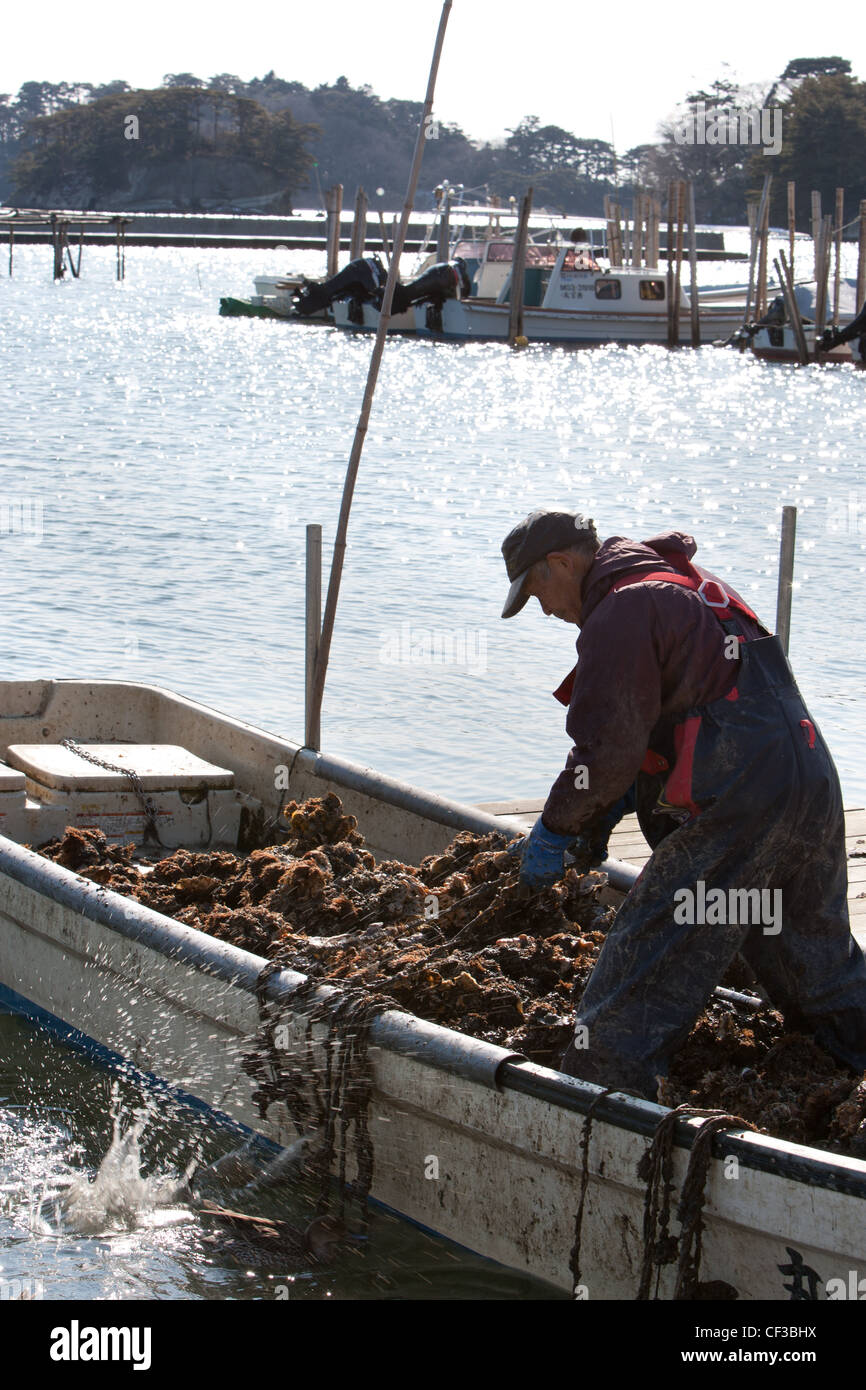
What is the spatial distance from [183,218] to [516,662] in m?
117

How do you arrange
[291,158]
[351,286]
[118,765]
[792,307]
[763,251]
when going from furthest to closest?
[291,158] → [351,286] → [763,251] → [792,307] → [118,765]

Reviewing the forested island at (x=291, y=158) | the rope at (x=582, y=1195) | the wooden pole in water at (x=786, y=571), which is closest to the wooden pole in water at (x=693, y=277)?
the wooden pole in water at (x=786, y=571)

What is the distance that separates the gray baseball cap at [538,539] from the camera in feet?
14.2

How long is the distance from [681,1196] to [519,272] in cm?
3964

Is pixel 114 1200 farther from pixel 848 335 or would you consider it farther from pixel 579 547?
pixel 848 335

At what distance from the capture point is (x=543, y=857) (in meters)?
4.45

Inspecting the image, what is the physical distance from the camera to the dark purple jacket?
13.6 ft

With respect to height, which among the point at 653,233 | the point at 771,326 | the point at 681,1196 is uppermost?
the point at 653,233

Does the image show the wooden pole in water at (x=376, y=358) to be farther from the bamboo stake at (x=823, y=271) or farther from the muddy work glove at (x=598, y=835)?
the bamboo stake at (x=823, y=271)

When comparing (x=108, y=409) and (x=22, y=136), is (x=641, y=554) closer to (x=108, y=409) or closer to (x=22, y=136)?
(x=108, y=409)

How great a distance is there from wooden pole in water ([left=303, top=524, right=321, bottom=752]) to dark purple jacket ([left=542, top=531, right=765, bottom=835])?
12.0ft

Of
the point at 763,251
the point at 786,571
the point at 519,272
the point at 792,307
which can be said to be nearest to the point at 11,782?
the point at 786,571

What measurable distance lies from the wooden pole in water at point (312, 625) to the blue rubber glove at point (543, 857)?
11.2 feet

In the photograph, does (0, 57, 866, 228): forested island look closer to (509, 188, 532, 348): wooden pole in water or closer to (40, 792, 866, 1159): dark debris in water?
(509, 188, 532, 348): wooden pole in water
